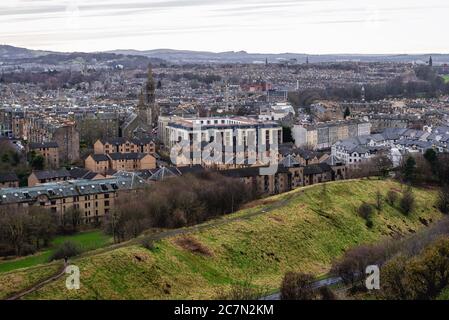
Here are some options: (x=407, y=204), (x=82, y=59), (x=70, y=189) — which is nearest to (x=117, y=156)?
(x=70, y=189)

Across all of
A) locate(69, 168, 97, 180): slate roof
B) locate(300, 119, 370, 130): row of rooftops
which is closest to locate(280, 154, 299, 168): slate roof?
locate(69, 168, 97, 180): slate roof

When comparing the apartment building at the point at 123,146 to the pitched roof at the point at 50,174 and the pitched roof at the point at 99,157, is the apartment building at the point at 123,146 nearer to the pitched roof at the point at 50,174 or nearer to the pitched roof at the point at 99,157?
the pitched roof at the point at 99,157

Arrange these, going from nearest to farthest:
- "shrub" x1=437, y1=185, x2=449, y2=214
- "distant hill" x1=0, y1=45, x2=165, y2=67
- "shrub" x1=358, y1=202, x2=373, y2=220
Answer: "shrub" x1=358, y1=202, x2=373, y2=220
"shrub" x1=437, y1=185, x2=449, y2=214
"distant hill" x1=0, y1=45, x2=165, y2=67

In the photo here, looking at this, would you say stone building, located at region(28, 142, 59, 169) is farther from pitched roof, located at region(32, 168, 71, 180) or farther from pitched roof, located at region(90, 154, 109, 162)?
pitched roof, located at region(32, 168, 71, 180)

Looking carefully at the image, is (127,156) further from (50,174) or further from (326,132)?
(326,132)

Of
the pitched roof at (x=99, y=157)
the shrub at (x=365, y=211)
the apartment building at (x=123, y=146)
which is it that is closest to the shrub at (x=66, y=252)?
the shrub at (x=365, y=211)

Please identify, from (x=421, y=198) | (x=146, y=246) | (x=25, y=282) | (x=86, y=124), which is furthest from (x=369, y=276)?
(x=86, y=124)
